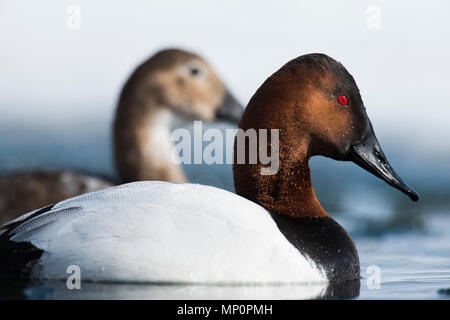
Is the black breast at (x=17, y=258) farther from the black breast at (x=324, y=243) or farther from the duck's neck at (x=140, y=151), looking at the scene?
the duck's neck at (x=140, y=151)

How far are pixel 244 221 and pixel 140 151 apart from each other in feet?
11.5

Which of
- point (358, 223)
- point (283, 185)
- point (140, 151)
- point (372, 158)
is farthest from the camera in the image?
point (358, 223)

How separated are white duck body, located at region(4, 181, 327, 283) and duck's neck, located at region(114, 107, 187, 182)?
3226 mm

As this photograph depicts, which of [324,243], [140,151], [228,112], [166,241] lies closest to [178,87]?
[228,112]

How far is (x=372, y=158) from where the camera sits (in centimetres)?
623

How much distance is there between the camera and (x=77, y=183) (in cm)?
840

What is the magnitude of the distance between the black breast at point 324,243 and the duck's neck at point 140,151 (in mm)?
3032

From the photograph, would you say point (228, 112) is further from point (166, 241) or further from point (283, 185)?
point (166, 241)

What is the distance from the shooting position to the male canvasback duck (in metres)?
5.38

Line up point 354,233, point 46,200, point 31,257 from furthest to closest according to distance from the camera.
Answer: point 354,233 < point 46,200 < point 31,257

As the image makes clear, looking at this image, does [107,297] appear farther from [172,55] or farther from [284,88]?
[172,55]
